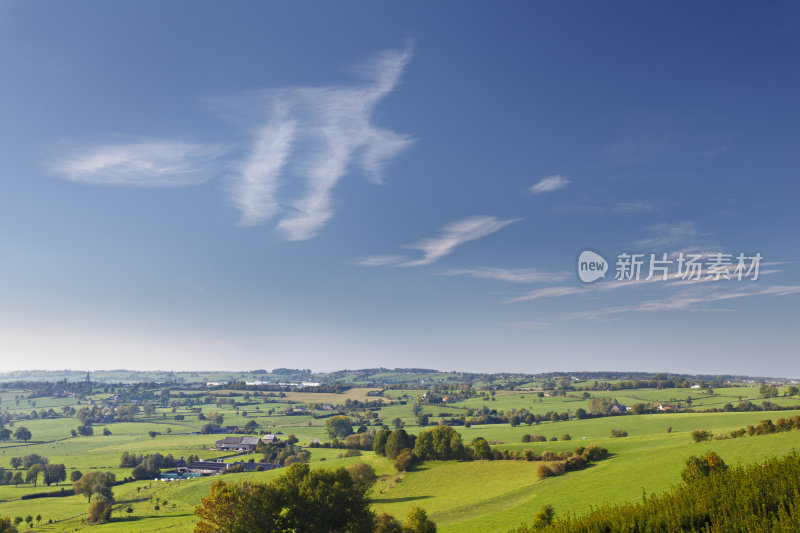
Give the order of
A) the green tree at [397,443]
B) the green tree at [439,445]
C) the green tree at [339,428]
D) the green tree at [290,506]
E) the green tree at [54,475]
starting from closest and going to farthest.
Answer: the green tree at [290,506] < the green tree at [439,445] < the green tree at [397,443] < the green tree at [54,475] < the green tree at [339,428]

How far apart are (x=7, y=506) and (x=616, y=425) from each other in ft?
548

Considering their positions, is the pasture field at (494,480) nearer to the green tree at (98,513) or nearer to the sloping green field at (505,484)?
the sloping green field at (505,484)

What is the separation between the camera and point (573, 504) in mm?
58375

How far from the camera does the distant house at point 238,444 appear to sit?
170750mm

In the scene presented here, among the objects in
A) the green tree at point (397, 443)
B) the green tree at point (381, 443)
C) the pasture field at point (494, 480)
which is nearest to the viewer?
the pasture field at point (494, 480)

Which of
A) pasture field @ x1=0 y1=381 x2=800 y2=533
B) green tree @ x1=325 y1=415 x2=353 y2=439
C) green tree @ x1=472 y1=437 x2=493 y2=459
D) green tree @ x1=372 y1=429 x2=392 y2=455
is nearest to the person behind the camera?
pasture field @ x1=0 y1=381 x2=800 y2=533

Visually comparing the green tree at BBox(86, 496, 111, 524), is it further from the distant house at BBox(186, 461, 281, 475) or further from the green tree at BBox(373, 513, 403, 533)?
the green tree at BBox(373, 513, 403, 533)

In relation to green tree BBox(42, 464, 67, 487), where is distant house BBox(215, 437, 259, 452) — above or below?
below

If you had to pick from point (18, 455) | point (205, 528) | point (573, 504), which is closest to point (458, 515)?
point (573, 504)

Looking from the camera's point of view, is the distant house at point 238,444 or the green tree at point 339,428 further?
Answer: the green tree at point 339,428

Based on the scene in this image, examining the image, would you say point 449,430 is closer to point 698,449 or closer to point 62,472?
point 698,449

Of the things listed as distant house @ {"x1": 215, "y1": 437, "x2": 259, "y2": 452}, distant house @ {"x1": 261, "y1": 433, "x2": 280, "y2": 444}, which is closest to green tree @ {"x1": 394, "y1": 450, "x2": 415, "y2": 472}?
distant house @ {"x1": 261, "y1": 433, "x2": 280, "y2": 444}

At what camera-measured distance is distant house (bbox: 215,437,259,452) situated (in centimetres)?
17075

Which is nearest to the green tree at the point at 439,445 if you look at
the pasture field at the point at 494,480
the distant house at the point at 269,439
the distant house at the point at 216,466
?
the pasture field at the point at 494,480
